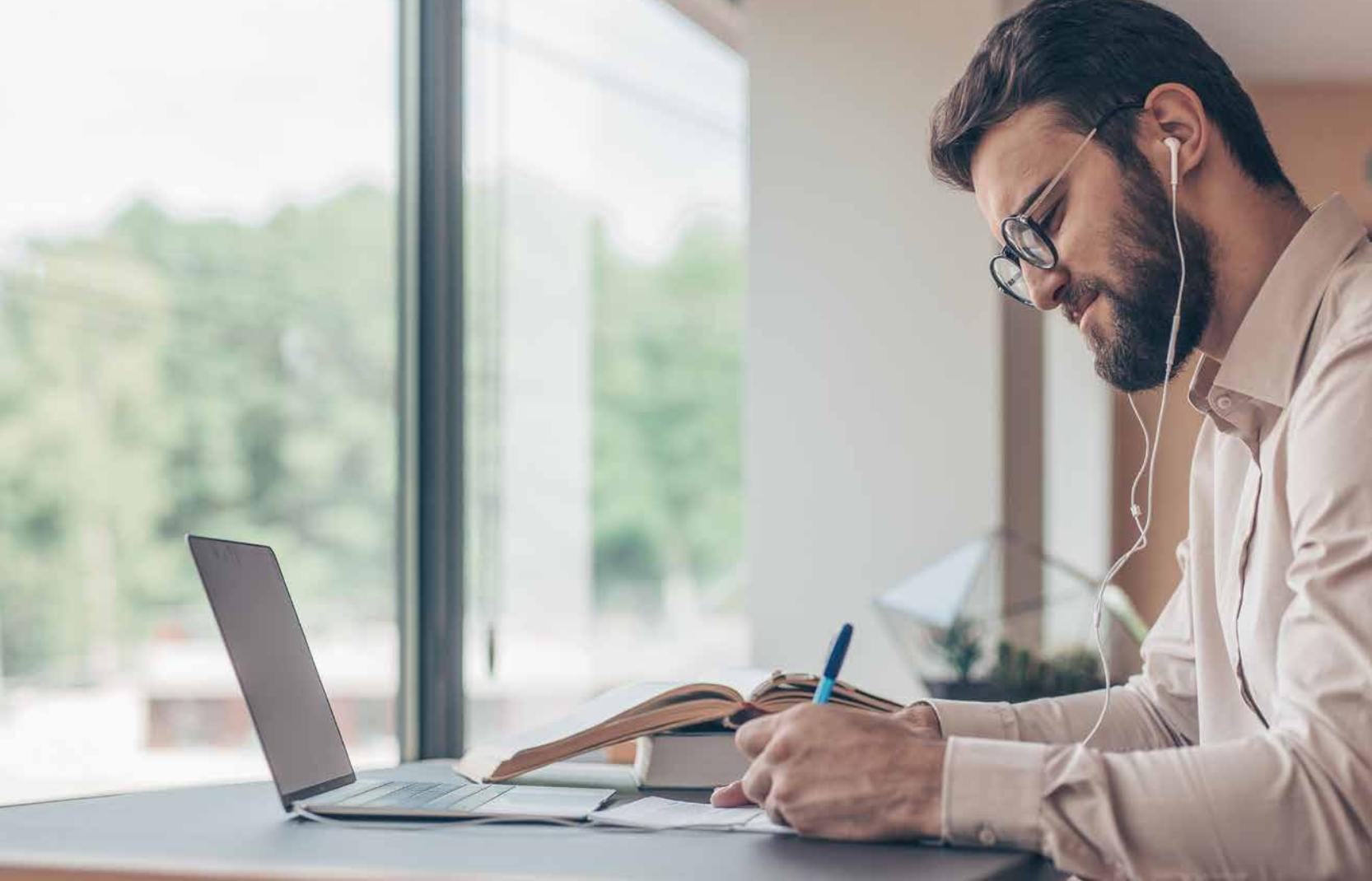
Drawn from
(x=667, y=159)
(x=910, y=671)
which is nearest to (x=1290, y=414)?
(x=910, y=671)

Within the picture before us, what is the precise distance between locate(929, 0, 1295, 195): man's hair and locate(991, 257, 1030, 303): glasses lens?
0.49 ft

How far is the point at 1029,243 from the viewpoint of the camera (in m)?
1.19

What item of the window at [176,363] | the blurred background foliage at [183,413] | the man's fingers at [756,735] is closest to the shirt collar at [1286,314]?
the man's fingers at [756,735]

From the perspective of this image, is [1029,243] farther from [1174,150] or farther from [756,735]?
[756,735]

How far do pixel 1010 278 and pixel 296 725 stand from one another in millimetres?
766

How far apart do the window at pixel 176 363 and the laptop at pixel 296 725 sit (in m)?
2.71

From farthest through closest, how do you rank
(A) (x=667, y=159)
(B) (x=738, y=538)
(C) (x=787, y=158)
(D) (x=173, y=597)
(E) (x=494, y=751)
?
(B) (x=738, y=538), (A) (x=667, y=159), (D) (x=173, y=597), (C) (x=787, y=158), (E) (x=494, y=751)

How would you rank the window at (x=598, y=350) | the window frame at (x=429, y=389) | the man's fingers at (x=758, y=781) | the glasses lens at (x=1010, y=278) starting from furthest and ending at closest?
the window at (x=598, y=350)
the window frame at (x=429, y=389)
the glasses lens at (x=1010, y=278)
the man's fingers at (x=758, y=781)

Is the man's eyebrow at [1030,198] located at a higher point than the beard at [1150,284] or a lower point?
higher

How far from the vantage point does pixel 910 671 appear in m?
2.74

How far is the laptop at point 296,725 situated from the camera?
97cm

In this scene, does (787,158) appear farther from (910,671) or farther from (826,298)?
(910,671)

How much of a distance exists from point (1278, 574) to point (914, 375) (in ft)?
6.10

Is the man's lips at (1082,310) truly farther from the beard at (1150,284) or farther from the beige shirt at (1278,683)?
the beige shirt at (1278,683)
